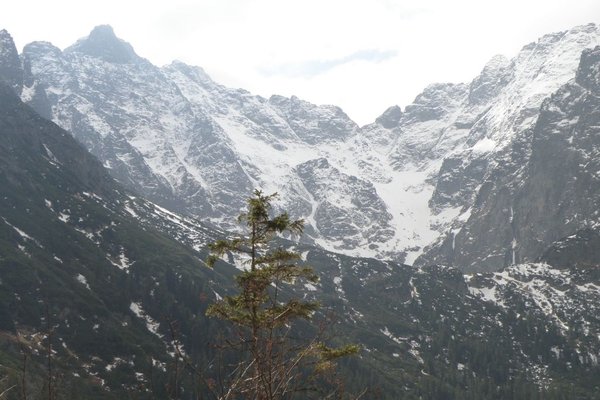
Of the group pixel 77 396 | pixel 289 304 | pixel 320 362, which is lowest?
pixel 77 396

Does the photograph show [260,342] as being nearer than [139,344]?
Yes

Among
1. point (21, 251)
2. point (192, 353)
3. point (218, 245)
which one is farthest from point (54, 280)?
point (218, 245)

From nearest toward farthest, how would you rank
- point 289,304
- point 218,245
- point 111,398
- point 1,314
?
point 289,304 < point 218,245 < point 111,398 < point 1,314

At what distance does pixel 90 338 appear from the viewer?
16250 centimetres

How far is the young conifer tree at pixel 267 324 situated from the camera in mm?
12992

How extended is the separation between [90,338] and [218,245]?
6018 inches

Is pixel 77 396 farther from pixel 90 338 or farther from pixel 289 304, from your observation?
pixel 289 304

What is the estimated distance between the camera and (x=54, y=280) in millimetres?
176500

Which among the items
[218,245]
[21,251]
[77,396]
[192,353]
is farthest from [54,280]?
[218,245]

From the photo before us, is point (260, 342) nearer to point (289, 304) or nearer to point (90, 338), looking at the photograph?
point (289, 304)

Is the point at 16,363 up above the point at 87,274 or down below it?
below

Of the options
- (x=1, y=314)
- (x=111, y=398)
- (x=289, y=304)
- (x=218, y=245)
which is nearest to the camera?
(x=289, y=304)

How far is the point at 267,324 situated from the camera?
646 inches

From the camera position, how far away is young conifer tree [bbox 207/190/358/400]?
1299cm
